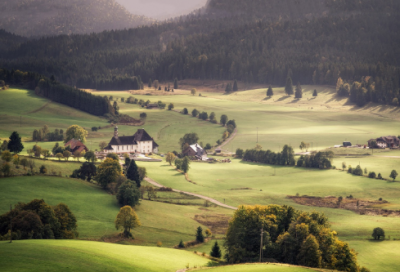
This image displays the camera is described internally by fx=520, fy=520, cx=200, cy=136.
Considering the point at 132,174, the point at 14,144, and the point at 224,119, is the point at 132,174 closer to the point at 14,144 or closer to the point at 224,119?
the point at 14,144

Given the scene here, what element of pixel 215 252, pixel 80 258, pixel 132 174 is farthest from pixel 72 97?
pixel 80 258

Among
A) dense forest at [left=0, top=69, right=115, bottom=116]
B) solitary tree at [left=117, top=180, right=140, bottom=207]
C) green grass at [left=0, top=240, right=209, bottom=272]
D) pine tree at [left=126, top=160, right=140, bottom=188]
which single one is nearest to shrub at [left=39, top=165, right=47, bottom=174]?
pine tree at [left=126, top=160, right=140, bottom=188]

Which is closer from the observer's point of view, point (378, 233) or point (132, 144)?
point (378, 233)

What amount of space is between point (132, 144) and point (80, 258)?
95.5 metres

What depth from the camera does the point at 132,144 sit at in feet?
460

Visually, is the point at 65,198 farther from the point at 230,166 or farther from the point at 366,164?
the point at 366,164

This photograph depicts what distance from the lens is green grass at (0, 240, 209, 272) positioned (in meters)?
41.9

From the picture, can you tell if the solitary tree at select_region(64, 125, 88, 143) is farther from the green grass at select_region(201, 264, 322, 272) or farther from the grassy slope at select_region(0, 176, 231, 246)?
the green grass at select_region(201, 264, 322, 272)

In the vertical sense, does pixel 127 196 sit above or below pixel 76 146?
below

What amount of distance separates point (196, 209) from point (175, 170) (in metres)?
32.1

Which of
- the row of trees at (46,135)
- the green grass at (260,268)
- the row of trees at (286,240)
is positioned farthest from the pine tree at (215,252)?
the row of trees at (46,135)

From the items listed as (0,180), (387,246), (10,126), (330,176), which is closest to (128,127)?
(10,126)

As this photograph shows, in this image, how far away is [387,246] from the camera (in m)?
68.7

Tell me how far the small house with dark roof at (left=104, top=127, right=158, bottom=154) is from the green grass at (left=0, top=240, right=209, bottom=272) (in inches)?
3177
